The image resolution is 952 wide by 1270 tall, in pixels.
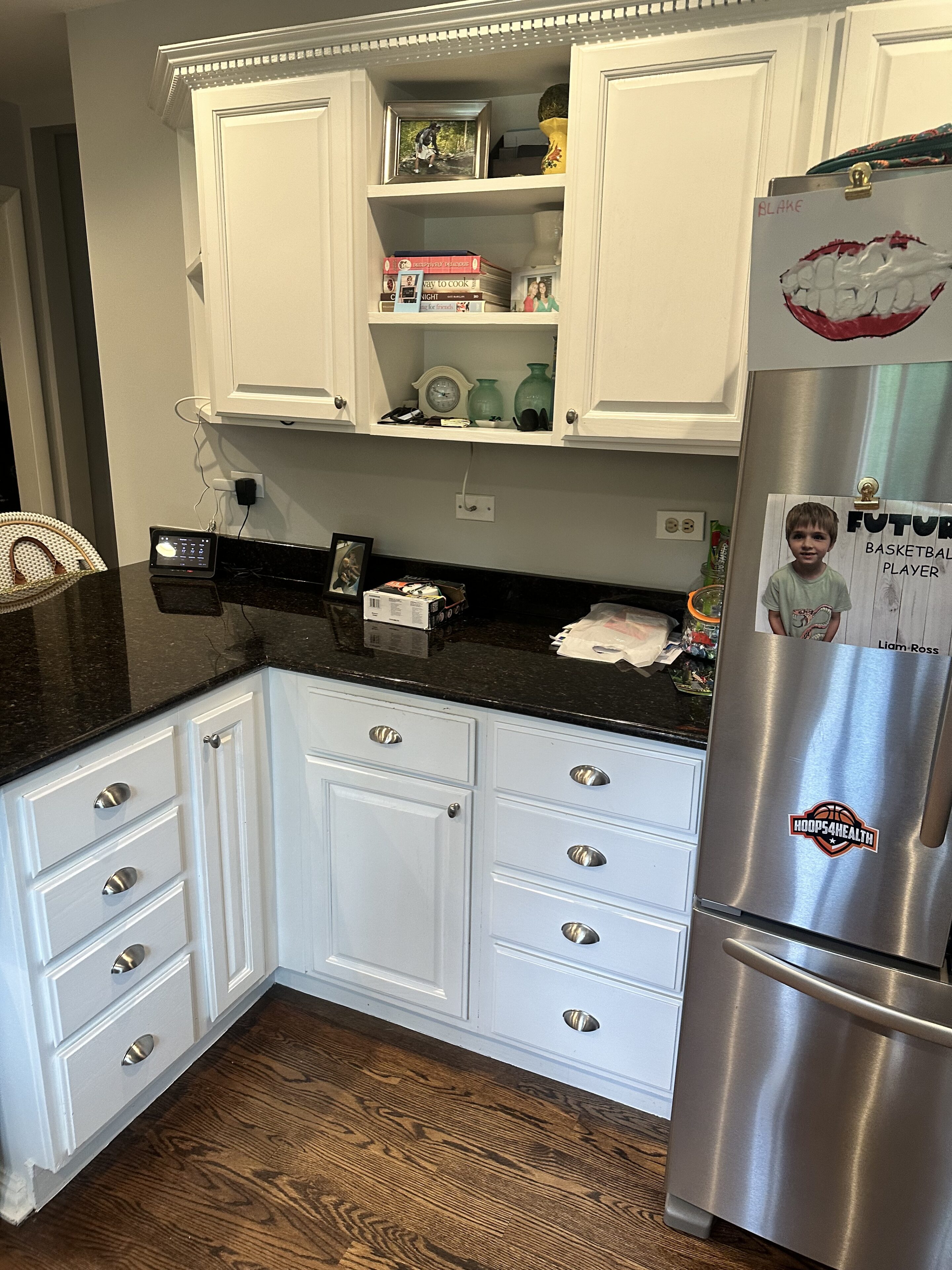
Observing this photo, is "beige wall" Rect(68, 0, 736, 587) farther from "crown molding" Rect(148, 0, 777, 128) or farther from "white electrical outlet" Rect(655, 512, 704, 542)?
"crown molding" Rect(148, 0, 777, 128)

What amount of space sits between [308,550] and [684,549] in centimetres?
111

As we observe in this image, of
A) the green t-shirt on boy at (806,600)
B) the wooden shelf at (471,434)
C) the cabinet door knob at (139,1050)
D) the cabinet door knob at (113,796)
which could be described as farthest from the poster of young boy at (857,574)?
the cabinet door knob at (139,1050)

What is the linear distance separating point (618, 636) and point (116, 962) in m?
1.23

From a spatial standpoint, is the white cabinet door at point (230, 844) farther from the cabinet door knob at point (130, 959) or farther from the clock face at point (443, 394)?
the clock face at point (443, 394)

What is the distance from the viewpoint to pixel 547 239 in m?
1.96

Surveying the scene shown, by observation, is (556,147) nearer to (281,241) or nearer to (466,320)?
(466,320)

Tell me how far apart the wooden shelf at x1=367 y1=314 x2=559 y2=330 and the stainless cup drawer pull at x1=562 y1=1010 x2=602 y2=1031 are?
57.1 inches

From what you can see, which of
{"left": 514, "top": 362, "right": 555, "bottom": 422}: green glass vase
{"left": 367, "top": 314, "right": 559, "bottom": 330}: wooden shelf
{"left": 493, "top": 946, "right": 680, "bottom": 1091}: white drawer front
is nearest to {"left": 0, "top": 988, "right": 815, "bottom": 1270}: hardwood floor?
{"left": 493, "top": 946, "right": 680, "bottom": 1091}: white drawer front

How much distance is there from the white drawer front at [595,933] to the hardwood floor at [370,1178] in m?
0.37

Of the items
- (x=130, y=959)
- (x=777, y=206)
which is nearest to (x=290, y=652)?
(x=130, y=959)

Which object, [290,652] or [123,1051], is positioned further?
[290,652]

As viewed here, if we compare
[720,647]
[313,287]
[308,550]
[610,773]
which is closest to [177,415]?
[308,550]

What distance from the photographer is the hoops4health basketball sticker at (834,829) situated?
49.8 inches

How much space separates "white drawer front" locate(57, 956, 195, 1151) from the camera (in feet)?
5.05
